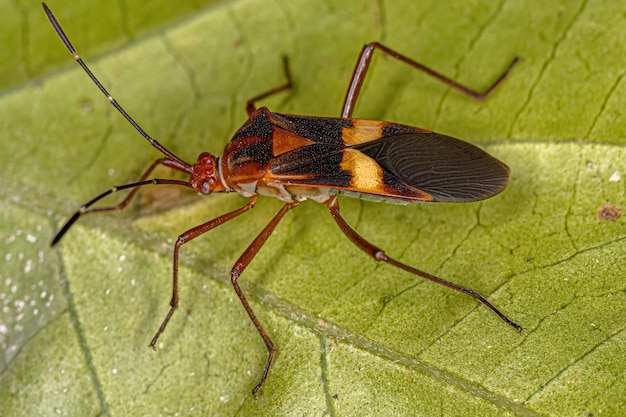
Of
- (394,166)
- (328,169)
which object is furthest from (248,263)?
(394,166)

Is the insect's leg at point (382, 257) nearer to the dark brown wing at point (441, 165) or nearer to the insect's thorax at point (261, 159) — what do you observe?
the insect's thorax at point (261, 159)

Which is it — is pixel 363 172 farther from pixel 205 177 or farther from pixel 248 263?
pixel 205 177

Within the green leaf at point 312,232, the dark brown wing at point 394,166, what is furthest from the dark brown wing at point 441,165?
the green leaf at point 312,232

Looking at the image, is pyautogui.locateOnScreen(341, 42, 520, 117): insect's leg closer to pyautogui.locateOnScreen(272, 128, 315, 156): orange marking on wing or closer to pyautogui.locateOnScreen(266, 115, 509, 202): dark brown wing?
pyautogui.locateOnScreen(266, 115, 509, 202): dark brown wing

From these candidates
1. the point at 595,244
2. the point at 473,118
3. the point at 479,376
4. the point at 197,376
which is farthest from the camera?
the point at 473,118

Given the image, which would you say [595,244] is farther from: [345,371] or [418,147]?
[345,371]

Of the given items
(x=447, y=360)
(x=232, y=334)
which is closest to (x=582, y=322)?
(x=447, y=360)

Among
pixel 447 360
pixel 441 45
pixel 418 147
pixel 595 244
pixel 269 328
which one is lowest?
pixel 269 328
